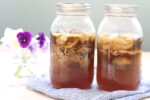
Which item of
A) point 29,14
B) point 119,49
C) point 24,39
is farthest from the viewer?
point 29,14

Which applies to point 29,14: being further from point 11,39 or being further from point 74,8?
point 74,8

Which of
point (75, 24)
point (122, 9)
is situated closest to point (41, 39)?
point (75, 24)

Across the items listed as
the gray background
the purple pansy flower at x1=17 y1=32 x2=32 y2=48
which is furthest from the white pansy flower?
the gray background

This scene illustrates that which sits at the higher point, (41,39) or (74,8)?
(74,8)

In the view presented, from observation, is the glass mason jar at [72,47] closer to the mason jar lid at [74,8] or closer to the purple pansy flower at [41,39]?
the mason jar lid at [74,8]

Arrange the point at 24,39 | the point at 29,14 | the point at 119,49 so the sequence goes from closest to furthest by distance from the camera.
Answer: the point at 119,49 → the point at 24,39 → the point at 29,14

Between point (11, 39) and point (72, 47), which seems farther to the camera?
point (11, 39)

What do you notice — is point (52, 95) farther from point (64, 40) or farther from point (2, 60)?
point (2, 60)
